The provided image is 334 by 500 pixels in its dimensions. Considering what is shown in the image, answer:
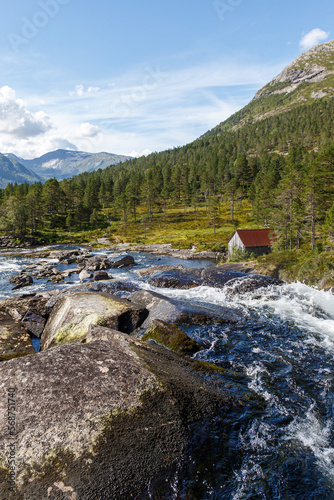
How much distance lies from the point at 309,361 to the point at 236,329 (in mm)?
4564

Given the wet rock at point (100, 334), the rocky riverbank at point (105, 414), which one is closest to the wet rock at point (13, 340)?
the wet rock at point (100, 334)

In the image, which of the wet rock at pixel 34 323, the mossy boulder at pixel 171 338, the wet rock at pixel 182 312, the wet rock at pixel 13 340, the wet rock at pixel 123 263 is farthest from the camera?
the wet rock at pixel 123 263

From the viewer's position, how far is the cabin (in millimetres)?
51031

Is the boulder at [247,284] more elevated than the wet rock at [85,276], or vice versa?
the boulder at [247,284]

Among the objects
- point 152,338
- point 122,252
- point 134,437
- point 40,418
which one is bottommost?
point 122,252

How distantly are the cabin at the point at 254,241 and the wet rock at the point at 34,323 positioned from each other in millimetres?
41488

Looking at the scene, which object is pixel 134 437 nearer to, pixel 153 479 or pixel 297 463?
pixel 153 479

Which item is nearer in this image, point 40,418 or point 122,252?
point 40,418

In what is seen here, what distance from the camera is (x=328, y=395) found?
997 cm

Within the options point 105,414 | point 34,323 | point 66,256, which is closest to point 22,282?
point 34,323

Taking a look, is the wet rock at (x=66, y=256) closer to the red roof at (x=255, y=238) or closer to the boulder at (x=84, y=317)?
the red roof at (x=255, y=238)

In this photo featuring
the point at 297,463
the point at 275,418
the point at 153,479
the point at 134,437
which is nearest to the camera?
the point at 153,479

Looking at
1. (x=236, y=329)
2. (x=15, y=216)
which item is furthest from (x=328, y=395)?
(x=15, y=216)

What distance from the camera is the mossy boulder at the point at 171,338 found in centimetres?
1264
